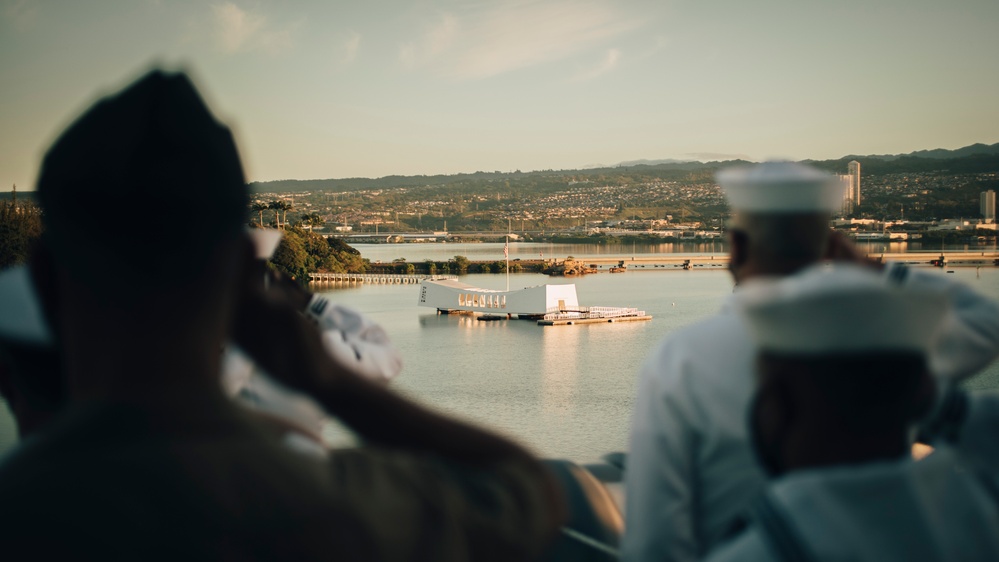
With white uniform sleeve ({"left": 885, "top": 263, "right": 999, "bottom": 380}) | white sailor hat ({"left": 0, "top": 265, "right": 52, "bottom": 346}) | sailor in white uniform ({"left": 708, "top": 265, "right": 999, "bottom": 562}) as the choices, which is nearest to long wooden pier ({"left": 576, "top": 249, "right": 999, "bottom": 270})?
white uniform sleeve ({"left": 885, "top": 263, "right": 999, "bottom": 380})

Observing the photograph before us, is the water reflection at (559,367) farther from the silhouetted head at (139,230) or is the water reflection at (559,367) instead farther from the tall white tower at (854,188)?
the silhouetted head at (139,230)

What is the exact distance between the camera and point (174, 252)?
0.76 m

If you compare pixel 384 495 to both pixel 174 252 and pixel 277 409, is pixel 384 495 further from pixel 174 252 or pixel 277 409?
pixel 277 409

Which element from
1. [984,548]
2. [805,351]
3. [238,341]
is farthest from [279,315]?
[984,548]

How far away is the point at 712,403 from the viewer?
4.81 feet

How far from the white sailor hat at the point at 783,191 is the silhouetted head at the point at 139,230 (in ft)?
3.29

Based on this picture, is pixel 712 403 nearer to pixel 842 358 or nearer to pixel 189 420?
pixel 842 358

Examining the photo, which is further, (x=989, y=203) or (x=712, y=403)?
(x=989, y=203)

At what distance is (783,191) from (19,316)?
132 centimetres

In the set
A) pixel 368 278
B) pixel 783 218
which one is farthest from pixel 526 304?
pixel 783 218

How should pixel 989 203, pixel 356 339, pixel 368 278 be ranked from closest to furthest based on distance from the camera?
pixel 356 339 < pixel 989 203 < pixel 368 278

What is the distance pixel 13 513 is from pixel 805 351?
792mm

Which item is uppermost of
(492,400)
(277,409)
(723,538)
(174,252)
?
(174,252)

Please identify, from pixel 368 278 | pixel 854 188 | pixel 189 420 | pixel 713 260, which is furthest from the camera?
pixel 713 260
